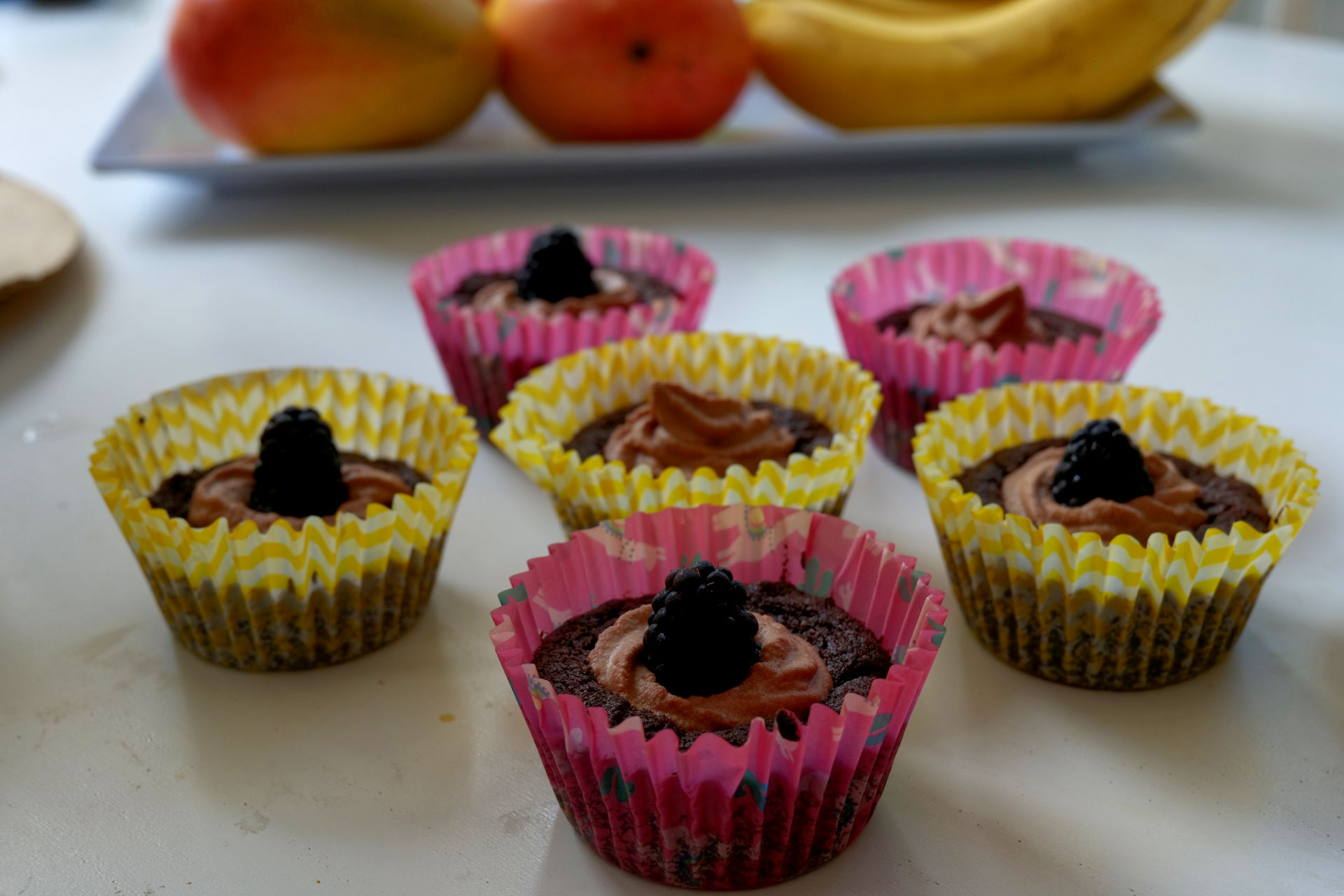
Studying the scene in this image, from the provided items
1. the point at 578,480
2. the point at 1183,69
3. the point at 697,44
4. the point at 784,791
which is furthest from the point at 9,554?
the point at 1183,69

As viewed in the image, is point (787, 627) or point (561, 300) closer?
point (787, 627)

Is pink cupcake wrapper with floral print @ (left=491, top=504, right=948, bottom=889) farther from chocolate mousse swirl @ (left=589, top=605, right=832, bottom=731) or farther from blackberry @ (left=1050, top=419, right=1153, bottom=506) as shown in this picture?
blackberry @ (left=1050, top=419, right=1153, bottom=506)

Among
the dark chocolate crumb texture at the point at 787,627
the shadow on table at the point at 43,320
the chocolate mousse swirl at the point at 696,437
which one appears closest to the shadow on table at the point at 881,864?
the dark chocolate crumb texture at the point at 787,627

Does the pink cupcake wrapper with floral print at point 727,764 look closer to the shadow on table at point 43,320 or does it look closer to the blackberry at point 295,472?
the blackberry at point 295,472

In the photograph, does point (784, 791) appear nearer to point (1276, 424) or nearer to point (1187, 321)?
point (1276, 424)

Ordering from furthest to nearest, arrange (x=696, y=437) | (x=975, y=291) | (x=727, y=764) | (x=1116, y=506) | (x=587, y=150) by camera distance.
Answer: (x=587, y=150) → (x=975, y=291) → (x=696, y=437) → (x=1116, y=506) → (x=727, y=764)

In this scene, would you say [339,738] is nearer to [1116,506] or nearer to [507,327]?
[507,327]

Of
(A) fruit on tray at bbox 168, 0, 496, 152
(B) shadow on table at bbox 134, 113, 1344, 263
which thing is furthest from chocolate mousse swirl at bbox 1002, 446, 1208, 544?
(A) fruit on tray at bbox 168, 0, 496, 152

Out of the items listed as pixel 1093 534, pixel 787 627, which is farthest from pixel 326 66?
pixel 1093 534
